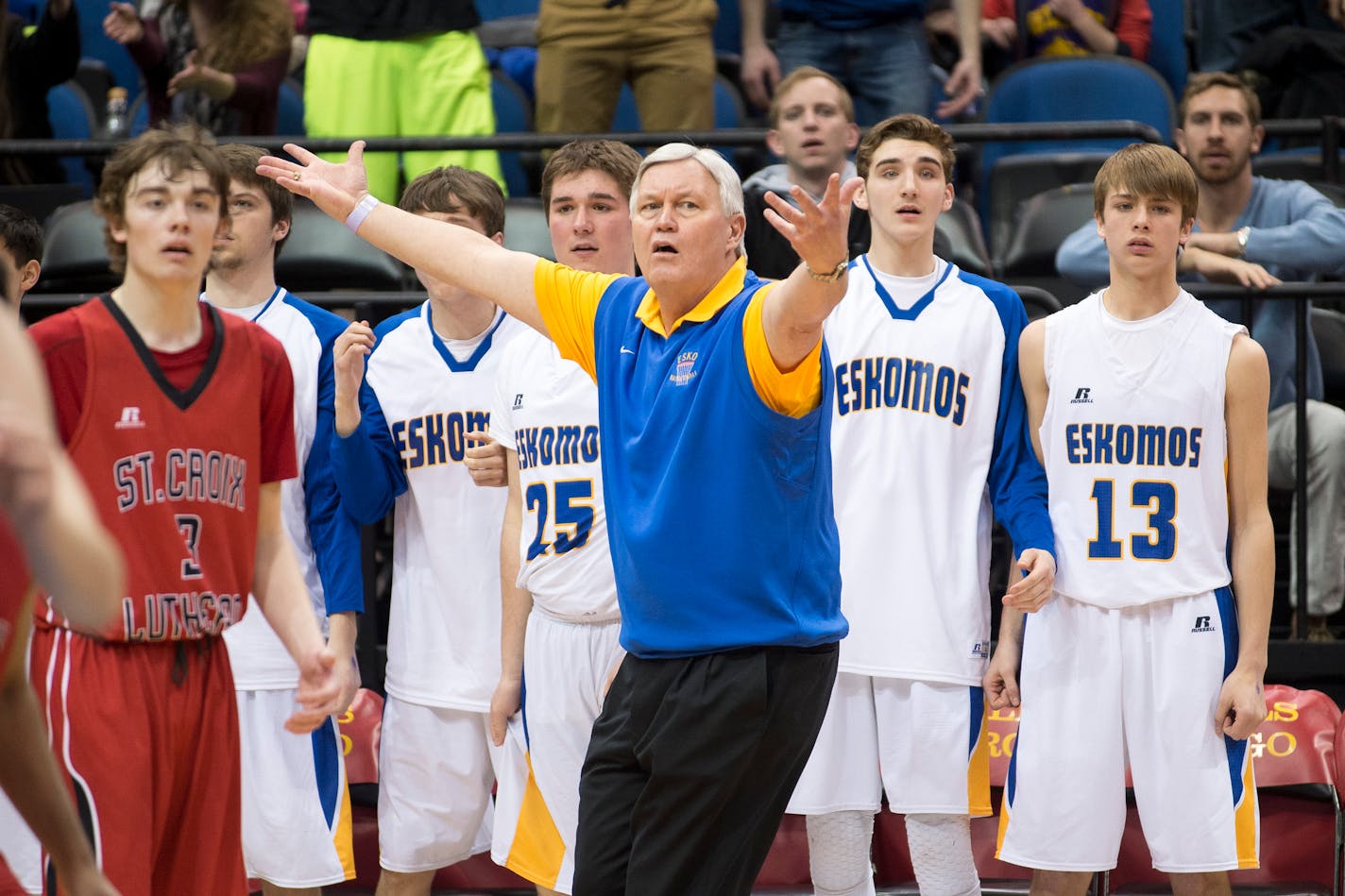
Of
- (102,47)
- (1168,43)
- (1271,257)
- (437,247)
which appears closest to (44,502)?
(437,247)

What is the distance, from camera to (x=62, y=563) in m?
1.84

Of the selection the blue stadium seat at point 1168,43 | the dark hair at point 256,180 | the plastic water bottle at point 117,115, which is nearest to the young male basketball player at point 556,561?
the dark hair at point 256,180

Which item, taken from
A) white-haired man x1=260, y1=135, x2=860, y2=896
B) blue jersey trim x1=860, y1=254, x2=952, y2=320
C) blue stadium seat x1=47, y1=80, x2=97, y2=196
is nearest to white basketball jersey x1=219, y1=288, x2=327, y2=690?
white-haired man x1=260, y1=135, x2=860, y2=896

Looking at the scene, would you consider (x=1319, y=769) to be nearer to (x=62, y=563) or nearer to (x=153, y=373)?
(x=153, y=373)

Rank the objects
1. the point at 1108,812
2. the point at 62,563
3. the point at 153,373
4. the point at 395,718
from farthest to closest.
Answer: the point at 395,718
the point at 1108,812
the point at 153,373
the point at 62,563

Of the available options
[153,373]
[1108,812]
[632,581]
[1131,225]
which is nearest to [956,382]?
[1131,225]

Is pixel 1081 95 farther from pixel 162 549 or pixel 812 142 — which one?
pixel 162 549

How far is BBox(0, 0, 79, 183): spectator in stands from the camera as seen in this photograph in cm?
719

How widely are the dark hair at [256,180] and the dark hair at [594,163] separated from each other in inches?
29.1

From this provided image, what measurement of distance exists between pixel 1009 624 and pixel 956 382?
660 mm

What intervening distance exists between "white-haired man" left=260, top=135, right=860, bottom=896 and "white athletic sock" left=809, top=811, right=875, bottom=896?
99 centimetres

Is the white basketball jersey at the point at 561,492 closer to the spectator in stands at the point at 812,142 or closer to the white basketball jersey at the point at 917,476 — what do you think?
the white basketball jersey at the point at 917,476

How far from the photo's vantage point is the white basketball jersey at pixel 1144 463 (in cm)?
436

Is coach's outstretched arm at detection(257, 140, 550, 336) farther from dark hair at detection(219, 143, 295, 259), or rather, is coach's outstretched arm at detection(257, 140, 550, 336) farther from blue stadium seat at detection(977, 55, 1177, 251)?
blue stadium seat at detection(977, 55, 1177, 251)
